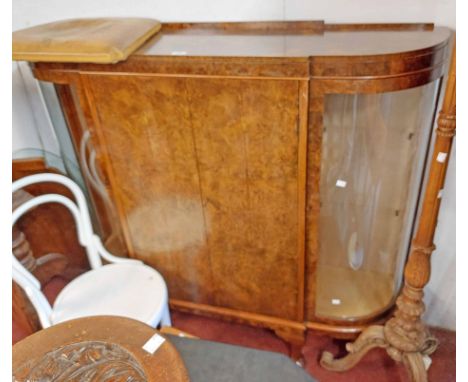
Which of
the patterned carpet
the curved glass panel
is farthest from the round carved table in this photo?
the patterned carpet

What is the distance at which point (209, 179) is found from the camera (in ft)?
4.83

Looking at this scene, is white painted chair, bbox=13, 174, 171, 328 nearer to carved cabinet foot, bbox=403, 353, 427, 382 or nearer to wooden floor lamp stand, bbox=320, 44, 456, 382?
wooden floor lamp stand, bbox=320, 44, 456, 382

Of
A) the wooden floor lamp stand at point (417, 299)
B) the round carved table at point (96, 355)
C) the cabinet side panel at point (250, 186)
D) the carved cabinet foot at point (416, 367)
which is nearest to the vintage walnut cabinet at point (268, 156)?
the cabinet side panel at point (250, 186)

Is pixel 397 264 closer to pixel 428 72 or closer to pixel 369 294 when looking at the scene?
pixel 369 294

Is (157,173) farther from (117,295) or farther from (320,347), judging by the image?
(320,347)

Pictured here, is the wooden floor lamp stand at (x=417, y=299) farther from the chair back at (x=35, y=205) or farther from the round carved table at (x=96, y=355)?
the chair back at (x=35, y=205)

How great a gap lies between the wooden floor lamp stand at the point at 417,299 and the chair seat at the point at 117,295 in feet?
2.60

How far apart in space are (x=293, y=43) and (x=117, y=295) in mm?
1137

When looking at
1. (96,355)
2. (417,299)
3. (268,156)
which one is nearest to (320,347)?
(417,299)

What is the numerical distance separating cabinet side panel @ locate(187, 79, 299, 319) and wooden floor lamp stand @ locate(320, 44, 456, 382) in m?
0.30

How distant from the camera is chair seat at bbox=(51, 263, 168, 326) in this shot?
153cm

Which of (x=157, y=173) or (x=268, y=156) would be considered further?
(x=157, y=173)

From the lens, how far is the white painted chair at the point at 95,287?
151 centimetres

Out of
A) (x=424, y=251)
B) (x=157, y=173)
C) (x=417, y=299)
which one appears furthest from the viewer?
(x=157, y=173)
